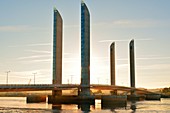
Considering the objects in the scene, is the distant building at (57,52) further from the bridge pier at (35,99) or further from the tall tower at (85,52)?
the bridge pier at (35,99)

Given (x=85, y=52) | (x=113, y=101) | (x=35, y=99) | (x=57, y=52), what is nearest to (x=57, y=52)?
(x=57, y=52)

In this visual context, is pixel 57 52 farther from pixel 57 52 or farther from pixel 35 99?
pixel 35 99

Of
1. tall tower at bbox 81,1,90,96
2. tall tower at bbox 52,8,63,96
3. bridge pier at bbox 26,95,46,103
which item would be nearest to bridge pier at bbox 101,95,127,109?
tall tower at bbox 81,1,90,96

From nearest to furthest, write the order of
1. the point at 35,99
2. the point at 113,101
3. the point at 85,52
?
the point at 113,101, the point at 85,52, the point at 35,99

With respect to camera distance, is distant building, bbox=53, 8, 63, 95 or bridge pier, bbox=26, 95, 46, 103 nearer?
distant building, bbox=53, 8, 63, 95

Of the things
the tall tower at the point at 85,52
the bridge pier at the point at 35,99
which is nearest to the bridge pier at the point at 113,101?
the tall tower at the point at 85,52

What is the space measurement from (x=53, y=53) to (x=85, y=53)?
19.0 m

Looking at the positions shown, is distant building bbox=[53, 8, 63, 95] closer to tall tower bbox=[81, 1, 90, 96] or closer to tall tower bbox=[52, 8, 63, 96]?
tall tower bbox=[52, 8, 63, 96]

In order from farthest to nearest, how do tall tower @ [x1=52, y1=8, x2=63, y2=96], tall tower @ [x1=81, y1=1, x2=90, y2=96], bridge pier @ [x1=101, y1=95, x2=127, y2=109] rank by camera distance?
tall tower @ [x1=52, y1=8, x2=63, y2=96] → tall tower @ [x1=81, y1=1, x2=90, y2=96] → bridge pier @ [x1=101, y1=95, x2=127, y2=109]

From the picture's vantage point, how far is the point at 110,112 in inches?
3433

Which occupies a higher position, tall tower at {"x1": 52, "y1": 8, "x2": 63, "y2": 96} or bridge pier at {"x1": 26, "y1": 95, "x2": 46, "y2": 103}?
tall tower at {"x1": 52, "y1": 8, "x2": 63, "y2": 96}

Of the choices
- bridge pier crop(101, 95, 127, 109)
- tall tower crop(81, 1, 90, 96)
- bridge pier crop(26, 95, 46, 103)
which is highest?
tall tower crop(81, 1, 90, 96)

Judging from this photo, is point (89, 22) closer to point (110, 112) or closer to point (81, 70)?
point (81, 70)

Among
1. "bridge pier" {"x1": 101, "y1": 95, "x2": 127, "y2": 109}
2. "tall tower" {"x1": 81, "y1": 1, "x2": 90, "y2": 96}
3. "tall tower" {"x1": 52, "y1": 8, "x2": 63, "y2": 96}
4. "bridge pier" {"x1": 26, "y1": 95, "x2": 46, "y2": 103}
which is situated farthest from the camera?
"bridge pier" {"x1": 26, "y1": 95, "x2": 46, "y2": 103}
